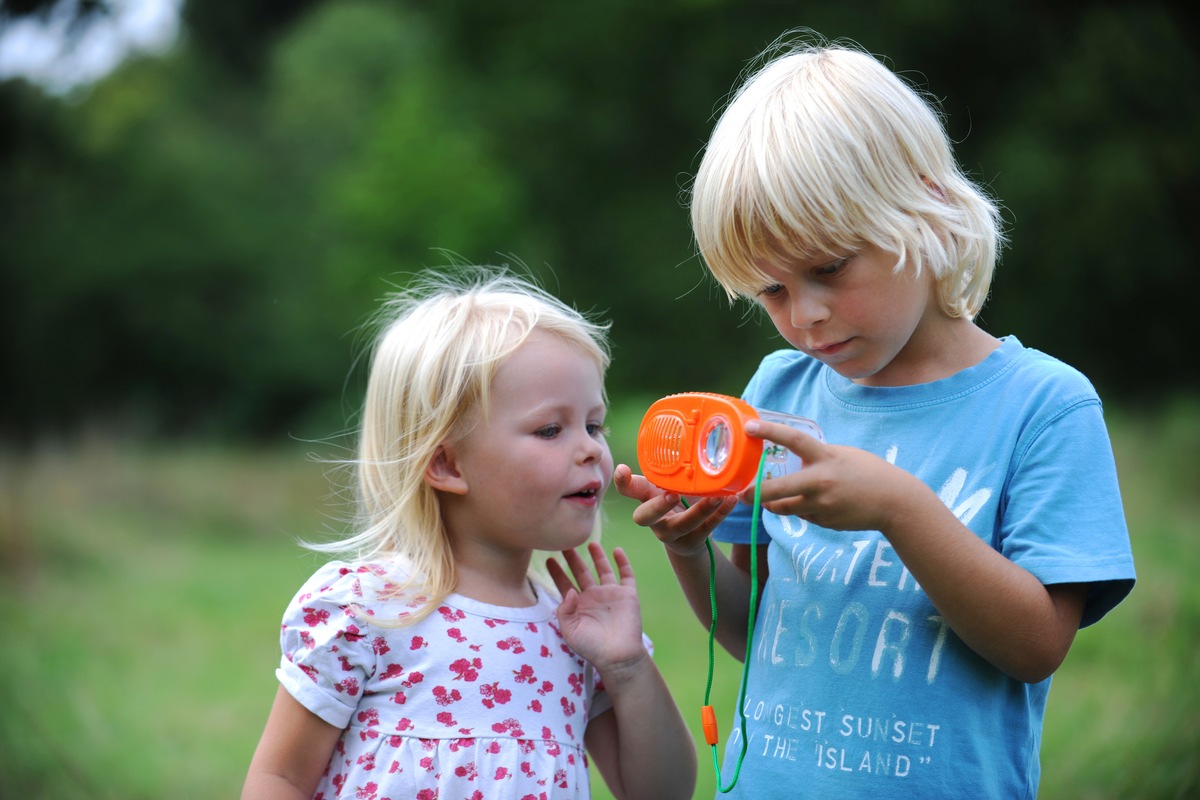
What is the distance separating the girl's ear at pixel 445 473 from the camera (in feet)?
7.57

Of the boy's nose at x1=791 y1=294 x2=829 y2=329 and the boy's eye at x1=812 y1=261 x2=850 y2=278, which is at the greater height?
the boy's eye at x1=812 y1=261 x2=850 y2=278

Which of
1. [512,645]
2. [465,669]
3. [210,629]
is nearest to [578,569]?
A: [512,645]

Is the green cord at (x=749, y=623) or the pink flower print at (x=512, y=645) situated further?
the pink flower print at (x=512, y=645)

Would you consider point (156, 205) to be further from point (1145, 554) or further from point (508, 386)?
point (508, 386)

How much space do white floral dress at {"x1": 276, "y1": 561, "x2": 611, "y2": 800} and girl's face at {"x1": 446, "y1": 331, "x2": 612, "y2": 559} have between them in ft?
0.58

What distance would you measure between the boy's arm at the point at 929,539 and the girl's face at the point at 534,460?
61 centimetres

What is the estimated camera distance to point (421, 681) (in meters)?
2.15

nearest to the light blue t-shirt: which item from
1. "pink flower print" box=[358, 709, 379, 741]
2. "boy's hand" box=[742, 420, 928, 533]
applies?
"boy's hand" box=[742, 420, 928, 533]

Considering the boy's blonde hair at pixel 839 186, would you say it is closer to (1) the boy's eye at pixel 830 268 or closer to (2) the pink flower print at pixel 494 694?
(1) the boy's eye at pixel 830 268

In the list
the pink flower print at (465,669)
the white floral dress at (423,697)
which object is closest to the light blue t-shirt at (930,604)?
the white floral dress at (423,697)

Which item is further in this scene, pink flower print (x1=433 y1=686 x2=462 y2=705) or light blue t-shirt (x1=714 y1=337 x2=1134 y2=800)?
pink flower print (x1=433 y1=686 x2=462 y2=705)

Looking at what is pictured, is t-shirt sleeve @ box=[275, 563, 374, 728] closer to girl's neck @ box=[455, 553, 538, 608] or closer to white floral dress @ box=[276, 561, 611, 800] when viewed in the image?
white floral dress @ box=[276, 561, 611, 800]

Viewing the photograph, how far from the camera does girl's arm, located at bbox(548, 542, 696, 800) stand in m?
2.28

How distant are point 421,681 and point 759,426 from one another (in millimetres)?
856
